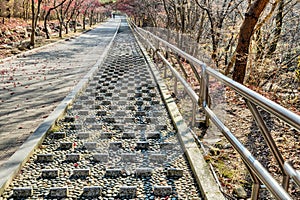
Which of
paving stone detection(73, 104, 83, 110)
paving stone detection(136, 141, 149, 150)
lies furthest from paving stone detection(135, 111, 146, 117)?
paving stone detection(136, 141, 149, 150)

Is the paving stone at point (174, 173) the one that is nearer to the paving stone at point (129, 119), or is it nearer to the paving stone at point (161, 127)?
the paving stone at point (161, 127)

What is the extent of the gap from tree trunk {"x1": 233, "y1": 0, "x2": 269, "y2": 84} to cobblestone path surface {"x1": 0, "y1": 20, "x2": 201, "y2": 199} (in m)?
1.62

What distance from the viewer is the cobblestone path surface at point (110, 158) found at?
9.66 ft

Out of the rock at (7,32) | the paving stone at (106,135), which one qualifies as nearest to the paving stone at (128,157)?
the paving stone at (106,135)

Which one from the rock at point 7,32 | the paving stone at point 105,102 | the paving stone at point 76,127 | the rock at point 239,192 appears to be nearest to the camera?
the rock at point 239,192

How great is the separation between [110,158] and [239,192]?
1.43 m

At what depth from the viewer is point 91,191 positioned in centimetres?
290

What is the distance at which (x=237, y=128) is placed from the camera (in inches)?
191

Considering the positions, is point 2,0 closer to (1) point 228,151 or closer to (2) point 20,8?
(2) point 20,8

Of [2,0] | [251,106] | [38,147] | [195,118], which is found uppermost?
[2,0]

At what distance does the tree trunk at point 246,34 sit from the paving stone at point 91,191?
381cm

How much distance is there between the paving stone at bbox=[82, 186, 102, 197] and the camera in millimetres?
2887

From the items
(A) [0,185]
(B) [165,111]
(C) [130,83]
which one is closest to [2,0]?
(C) [130,83]

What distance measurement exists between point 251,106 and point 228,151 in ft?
6.45
